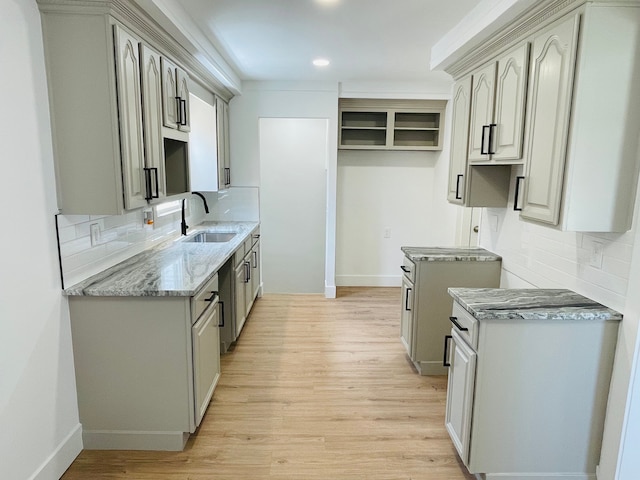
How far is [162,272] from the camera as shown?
7.98 feet

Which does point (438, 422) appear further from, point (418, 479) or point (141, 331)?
point (141, 331)

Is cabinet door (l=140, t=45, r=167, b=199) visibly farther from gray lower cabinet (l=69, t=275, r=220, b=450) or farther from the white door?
the white door

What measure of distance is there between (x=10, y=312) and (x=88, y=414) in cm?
81

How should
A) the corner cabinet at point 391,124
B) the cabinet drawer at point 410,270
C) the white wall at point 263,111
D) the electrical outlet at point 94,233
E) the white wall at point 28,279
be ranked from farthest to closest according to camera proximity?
the corner cabinet at point 391,124, the white wall at point 263,111, the cabinet drawer at point 410,270, the electrical outlet at point 94,233, the white wall at point 28,279

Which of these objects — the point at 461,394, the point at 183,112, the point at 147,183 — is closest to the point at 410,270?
the point at 461,394

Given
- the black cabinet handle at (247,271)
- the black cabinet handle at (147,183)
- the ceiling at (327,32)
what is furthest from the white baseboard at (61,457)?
the ceiling at (327,32)

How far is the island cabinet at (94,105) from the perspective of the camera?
191cm

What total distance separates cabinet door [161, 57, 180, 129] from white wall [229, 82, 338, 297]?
5.91 feet

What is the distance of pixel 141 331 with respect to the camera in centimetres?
214

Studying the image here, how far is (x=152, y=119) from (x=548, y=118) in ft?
7.03

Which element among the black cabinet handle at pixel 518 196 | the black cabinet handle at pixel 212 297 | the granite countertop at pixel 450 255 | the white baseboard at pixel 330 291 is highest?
the black cabinet handle at pixel 518 196

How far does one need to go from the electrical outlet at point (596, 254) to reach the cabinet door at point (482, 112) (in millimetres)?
861

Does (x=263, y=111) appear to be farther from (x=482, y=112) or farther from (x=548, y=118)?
(x=548, y=118)

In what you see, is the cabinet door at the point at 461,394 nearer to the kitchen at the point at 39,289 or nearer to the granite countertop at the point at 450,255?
the kitchen at the point at 39,289
